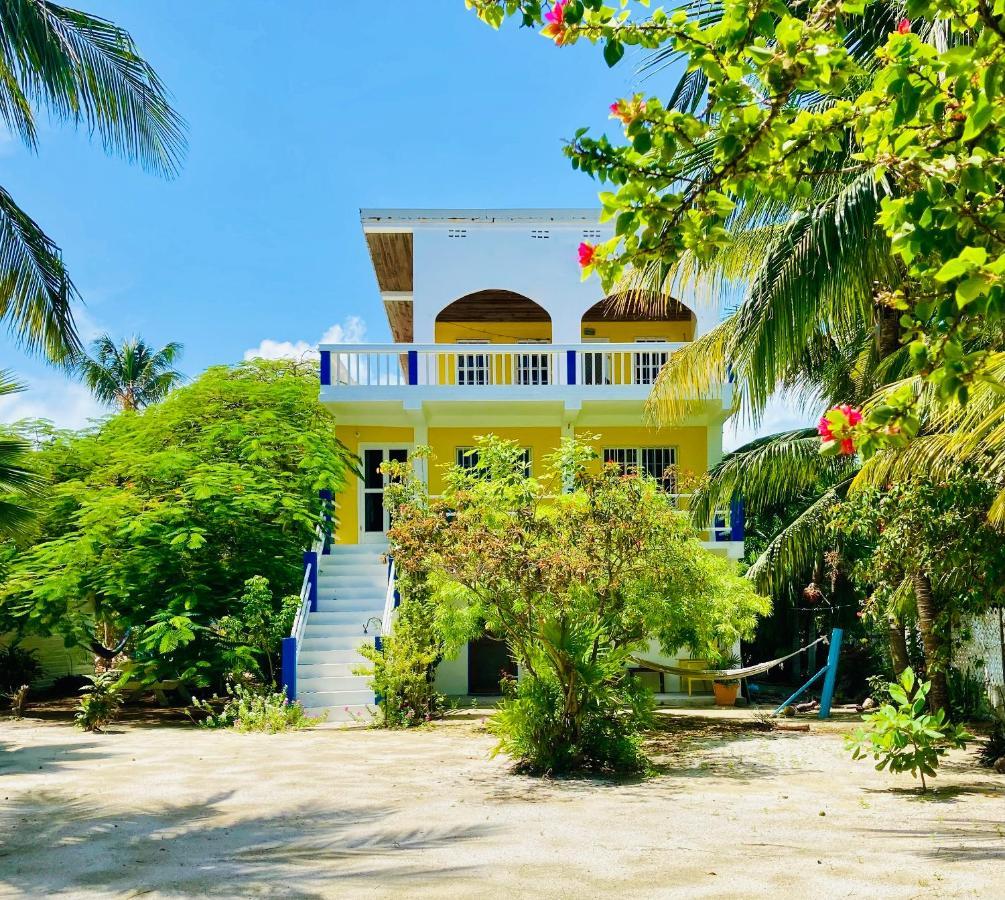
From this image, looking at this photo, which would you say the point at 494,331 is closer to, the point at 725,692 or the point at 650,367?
the point at 650,367

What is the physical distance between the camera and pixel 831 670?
14.1 meters

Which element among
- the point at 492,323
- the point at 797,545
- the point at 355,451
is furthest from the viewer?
the point at 492,323

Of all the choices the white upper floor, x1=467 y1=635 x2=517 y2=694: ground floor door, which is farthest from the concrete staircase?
the white upper floor

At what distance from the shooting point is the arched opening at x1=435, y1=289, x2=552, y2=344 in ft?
72.4

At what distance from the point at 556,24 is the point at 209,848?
540cm

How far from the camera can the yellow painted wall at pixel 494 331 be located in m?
22.6

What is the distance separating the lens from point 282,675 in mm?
14625

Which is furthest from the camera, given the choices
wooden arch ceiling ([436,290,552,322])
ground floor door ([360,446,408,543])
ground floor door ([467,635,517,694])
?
wooden arch ceiling ([436,290,552,322])

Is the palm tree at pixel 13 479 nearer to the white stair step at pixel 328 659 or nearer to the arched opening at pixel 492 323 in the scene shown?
the white stair step at pixel 328 659

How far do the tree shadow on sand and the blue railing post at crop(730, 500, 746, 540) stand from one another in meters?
11.8

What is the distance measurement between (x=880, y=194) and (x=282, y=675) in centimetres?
1049

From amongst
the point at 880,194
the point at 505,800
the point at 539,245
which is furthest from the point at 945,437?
the point at 539,245

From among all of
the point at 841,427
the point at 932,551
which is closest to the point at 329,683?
the point at 932,551

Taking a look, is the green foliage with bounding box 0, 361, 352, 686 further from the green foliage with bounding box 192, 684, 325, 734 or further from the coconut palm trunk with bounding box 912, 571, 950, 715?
the coconut palm trunk with bounding box 912, 571, 950, 715
